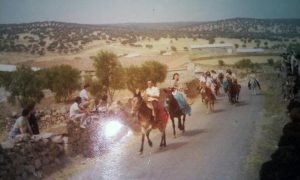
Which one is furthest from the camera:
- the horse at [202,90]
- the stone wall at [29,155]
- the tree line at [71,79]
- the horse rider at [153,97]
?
the horse at [202,90]

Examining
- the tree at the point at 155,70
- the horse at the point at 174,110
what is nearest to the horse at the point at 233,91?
the horse at the point at 174,110

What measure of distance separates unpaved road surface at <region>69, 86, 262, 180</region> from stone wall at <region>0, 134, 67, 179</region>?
435 mm

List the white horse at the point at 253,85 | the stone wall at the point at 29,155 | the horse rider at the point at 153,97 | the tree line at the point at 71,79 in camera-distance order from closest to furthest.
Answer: the stone wall at the point at 29,155
the tree line at the point at 71,79
the horse rider at the point at 153,97
the white horse at the point at 253,85

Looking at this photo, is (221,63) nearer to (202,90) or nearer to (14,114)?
(202,90)

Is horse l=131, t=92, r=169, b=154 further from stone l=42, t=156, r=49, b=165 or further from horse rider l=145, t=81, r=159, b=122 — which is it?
stone l=42, t=156, r=49, b=165

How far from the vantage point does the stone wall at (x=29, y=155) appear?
15.7ft

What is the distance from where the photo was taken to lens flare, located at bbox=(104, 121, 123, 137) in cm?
505

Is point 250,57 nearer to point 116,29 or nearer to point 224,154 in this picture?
point 224,154

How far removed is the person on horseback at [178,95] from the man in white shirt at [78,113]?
1.15 metres

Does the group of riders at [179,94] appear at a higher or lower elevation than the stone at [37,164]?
higher

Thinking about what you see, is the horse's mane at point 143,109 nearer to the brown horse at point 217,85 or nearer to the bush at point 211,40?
the brown horse at point 217,85

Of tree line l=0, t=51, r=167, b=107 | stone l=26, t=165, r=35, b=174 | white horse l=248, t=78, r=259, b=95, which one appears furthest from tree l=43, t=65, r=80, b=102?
white horse l=248, t=78, r=259, b=95

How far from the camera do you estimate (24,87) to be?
4.90m

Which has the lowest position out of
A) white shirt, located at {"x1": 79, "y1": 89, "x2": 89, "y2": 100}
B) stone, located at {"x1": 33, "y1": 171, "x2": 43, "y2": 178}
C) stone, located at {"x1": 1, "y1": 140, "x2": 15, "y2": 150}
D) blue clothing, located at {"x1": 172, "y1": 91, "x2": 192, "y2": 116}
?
stone, located at {"x1": 33, "y1": 171, "x2": 43, "y2": 178}
